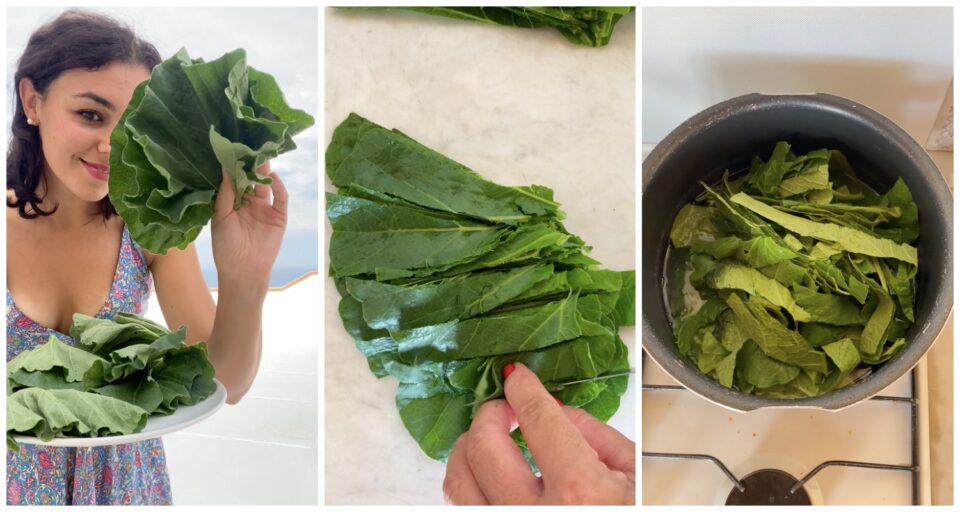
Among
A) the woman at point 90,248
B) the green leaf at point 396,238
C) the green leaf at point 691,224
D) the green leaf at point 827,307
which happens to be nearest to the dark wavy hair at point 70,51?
the woman at point 90,248

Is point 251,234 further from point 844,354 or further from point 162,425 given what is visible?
point 844,354

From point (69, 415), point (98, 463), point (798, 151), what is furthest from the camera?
point (798, 151)

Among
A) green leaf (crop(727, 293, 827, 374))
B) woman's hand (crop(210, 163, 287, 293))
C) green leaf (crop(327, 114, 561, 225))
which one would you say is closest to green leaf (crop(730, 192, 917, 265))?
green leaf (crop(727, 293, 827, 374))

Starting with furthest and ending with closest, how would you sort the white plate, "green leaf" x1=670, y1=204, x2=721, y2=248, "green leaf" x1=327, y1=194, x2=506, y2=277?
"green leaf" x1=670, y1=204, x2=721, y2=248 → "green leaf" x1=327, y1=194, x2=506, y2=277 → the white plate

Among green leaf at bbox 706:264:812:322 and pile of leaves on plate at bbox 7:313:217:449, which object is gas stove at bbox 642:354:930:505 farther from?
pile of leaves on plate at bbox 7:313:217:449

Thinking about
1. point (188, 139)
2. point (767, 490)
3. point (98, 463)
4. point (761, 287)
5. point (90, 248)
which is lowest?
point (767, 490)

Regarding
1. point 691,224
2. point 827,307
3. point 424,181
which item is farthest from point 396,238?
point 827,307

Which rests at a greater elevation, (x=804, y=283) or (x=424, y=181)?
Result: (x=424, y=181)
